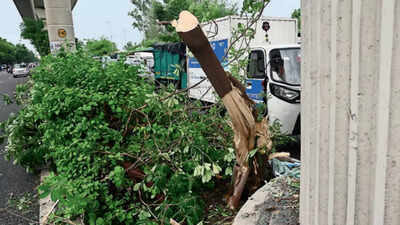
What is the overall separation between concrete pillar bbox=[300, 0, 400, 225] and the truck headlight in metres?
4.25

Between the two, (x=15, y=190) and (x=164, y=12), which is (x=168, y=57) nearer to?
(x=15, y=190)

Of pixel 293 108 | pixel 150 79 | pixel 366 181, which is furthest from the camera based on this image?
pixel 293 108

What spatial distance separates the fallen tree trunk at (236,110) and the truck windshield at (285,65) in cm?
289

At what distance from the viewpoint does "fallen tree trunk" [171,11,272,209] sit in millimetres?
2145

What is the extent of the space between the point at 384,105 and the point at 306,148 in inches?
16.1

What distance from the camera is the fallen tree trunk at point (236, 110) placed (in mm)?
2145

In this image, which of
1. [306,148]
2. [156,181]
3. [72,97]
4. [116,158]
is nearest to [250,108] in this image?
[156,181]

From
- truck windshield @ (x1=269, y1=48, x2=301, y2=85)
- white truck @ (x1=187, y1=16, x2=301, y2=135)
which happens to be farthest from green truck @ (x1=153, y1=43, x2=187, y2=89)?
truck windshield @ (x1=269, y1=48, x2=301, y2=85)

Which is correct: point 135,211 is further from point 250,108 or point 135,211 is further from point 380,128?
point 380,128

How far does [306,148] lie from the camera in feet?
4.52

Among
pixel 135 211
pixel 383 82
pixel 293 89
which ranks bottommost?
pixel 135 211

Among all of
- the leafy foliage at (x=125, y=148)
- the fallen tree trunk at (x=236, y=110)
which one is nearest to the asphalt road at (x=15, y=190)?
the leafy foliage at (x=125, y=148)

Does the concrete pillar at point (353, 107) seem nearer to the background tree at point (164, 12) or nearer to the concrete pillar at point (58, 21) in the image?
Result: the concrete pillar at point (58, 21)

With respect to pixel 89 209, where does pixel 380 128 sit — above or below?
above
